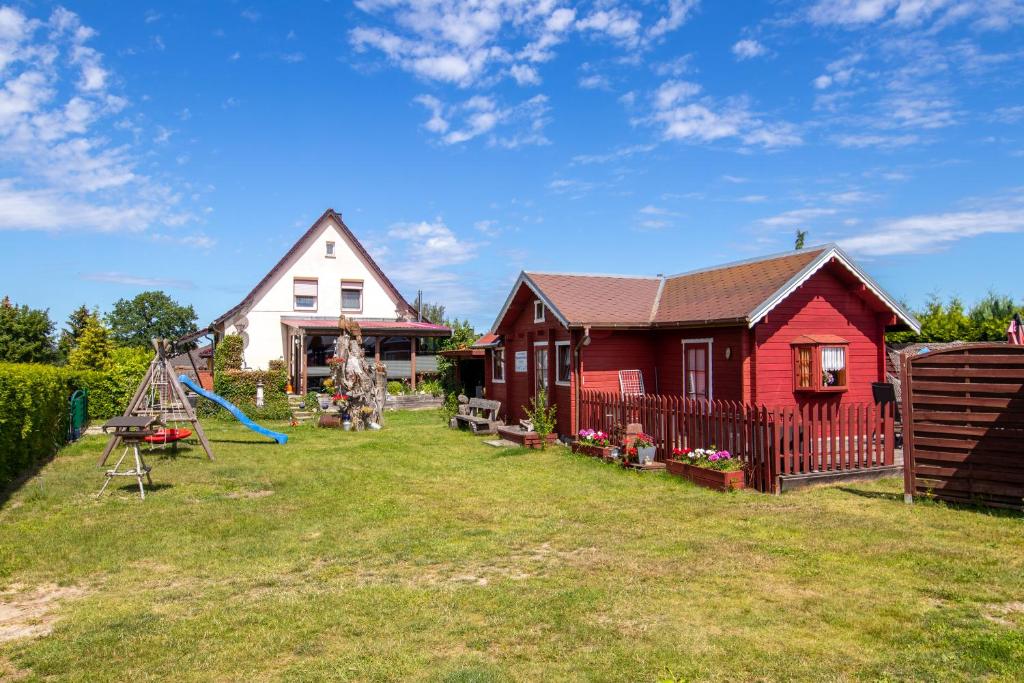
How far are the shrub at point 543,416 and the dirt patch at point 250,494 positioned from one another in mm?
7445

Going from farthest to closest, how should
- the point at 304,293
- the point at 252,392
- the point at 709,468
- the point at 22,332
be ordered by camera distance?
1. the point at 22,332
2. the point at 304,293
3. the point at 252,392
4. the point at 709,468

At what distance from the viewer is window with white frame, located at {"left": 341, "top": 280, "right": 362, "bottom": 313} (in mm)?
35281

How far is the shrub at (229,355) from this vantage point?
27188 millimetres

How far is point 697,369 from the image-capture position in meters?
16.1

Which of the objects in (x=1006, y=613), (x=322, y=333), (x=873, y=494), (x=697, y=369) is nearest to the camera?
(x=1006, y=613)

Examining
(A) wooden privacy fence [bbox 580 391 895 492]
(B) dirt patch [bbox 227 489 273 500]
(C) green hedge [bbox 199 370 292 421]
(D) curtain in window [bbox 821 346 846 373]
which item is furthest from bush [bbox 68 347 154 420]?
(D) curtain in window [bbox 821 346 846 373]

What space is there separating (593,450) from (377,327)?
1805cm

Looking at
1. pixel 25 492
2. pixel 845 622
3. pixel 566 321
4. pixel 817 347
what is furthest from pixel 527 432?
pixel 845 622

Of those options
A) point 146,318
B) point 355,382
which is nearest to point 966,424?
point 355,382

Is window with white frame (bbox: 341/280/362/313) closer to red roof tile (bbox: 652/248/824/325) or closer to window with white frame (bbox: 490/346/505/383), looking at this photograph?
window with white frame (bbox: 490/346/505/383)

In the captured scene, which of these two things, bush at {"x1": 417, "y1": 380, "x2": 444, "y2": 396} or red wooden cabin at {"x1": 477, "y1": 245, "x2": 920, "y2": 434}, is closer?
red wooden cabin at {"x1": 477, "y1": 245, "x2": 920, "y2": 434}

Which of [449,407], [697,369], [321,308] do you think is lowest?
[449,407]

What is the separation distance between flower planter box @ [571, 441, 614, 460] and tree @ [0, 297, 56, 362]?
120 feet

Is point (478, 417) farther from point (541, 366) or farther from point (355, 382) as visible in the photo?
point (355, 382)
